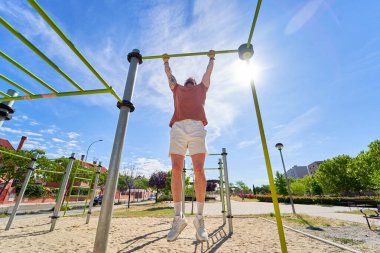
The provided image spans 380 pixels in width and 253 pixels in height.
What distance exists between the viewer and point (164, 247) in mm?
4016

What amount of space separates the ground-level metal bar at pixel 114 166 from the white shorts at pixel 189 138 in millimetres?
883

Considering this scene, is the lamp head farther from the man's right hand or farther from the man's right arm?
the man's right hand

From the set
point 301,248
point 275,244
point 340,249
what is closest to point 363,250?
point 340,249

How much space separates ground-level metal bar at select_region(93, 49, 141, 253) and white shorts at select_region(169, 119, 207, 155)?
2.90 ft

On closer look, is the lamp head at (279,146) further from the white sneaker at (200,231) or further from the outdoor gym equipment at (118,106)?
the outdoor gym equipment at (118,106)

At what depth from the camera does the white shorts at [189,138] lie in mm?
2787

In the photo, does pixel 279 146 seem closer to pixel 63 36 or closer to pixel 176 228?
pixel 176 228

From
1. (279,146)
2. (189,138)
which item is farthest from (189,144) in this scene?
(279,146)

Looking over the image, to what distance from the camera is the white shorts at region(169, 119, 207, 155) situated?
2.79m

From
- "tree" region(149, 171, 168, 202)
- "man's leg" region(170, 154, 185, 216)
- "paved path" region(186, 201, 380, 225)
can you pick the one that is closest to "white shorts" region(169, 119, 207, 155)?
"man's leg" region(170, 154, 185, 216)

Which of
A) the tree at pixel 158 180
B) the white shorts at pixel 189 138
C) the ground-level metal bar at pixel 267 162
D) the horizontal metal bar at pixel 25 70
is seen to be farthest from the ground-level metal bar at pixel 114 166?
the tree at pixel 158 180

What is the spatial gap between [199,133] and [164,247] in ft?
9.05

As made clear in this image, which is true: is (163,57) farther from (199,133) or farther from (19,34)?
(19,34)

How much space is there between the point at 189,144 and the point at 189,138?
9cm
